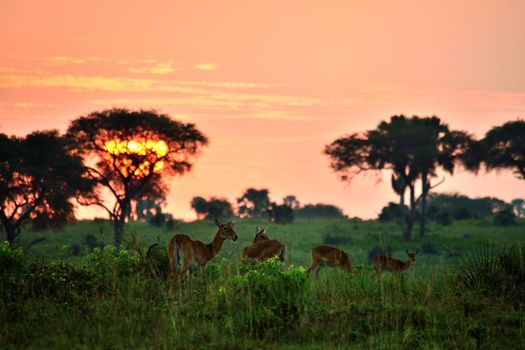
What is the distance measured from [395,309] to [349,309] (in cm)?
74

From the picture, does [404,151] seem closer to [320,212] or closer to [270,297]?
[320,212]

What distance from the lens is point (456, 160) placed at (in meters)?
57.2

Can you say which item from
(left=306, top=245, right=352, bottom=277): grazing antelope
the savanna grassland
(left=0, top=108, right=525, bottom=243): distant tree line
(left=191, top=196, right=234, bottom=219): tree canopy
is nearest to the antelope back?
the savanna grassland

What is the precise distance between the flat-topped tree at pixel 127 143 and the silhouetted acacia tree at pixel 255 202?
24.9m

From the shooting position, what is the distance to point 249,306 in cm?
1157

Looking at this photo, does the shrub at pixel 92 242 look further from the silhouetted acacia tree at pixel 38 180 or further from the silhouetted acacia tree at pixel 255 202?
the silhouetted acacia tree at pixel 255 202

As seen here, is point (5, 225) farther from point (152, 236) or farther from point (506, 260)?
point (506, 260)

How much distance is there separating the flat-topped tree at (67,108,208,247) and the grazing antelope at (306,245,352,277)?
3103 centimetres

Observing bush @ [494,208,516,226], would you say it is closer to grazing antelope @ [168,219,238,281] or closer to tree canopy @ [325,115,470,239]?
tree canopy @ [325,115,470,239]

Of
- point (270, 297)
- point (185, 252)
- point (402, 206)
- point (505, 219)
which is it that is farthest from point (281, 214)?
point (270, 297)

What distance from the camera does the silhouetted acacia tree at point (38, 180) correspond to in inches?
1773

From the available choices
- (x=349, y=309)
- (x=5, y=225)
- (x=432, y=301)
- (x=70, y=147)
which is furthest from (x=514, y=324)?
(x=70, y=147)

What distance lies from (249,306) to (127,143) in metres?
38.8

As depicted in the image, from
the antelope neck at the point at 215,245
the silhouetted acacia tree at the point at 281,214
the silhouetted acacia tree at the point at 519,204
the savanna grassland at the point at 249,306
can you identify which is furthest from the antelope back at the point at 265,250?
the silhouetted acacia tree at the point at 519,204
